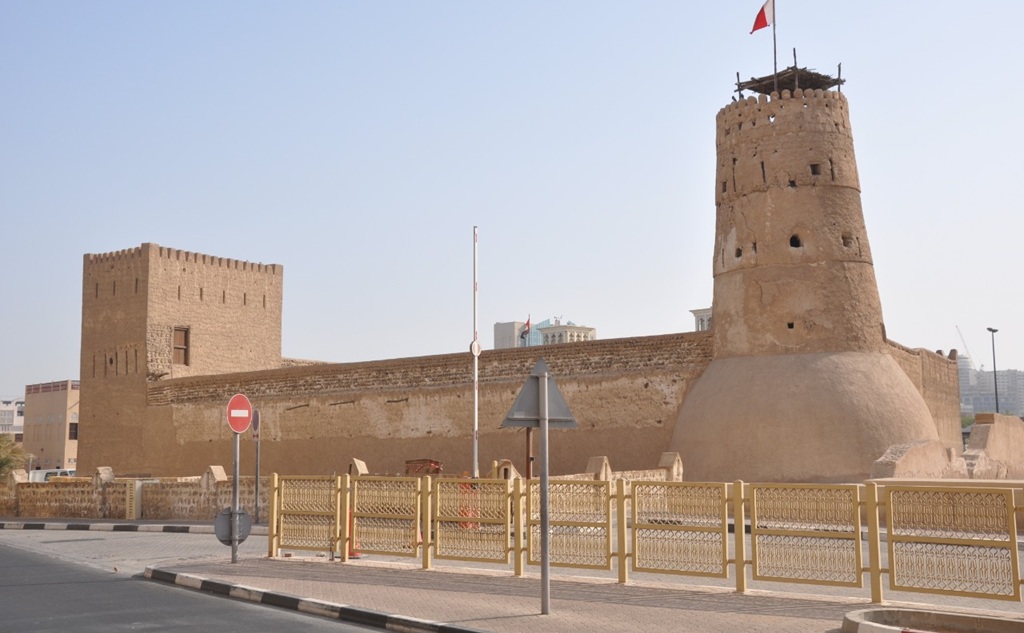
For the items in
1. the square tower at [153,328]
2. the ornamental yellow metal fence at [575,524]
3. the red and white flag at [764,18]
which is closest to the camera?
the ornamental yellow metal fence at [575,524]

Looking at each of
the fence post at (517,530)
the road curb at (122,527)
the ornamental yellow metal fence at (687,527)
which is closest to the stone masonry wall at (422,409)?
the road curb at (122,527)

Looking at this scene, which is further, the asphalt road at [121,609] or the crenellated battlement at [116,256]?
the crenellated battlement at [116,256]

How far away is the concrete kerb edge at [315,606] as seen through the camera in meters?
8.30

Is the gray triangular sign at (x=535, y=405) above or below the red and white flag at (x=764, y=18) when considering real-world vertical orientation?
below

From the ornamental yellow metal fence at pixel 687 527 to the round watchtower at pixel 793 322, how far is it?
951cm

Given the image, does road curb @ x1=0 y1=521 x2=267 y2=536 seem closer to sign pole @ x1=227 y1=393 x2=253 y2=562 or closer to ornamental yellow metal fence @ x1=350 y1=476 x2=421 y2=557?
sign pole @ x1=227 y1=393 x2=253 y2=562

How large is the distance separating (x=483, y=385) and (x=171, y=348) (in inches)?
562

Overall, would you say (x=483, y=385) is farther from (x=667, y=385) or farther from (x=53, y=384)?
(x=53, y=384)

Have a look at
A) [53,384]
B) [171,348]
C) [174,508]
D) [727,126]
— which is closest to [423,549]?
[174,508]

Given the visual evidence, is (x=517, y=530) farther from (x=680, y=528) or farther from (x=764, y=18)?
(x=764, y=18)

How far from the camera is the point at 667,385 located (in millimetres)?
24312

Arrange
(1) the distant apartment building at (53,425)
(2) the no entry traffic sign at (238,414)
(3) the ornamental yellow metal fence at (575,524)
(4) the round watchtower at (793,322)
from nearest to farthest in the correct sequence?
(3) the ornamental yellow metal fence at (575,524)
(2) the no entry traffic sign at (238,414)
(4) the round watchtower at (793,322)
(1) the distant apartment building at (53,425)

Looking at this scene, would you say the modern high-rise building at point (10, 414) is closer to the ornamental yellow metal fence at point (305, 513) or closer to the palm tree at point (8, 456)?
the palm tree at point (8, 456)

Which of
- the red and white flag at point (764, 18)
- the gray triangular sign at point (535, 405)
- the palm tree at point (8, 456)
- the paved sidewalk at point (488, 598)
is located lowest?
the paved sidewalk at point (488, 598)
